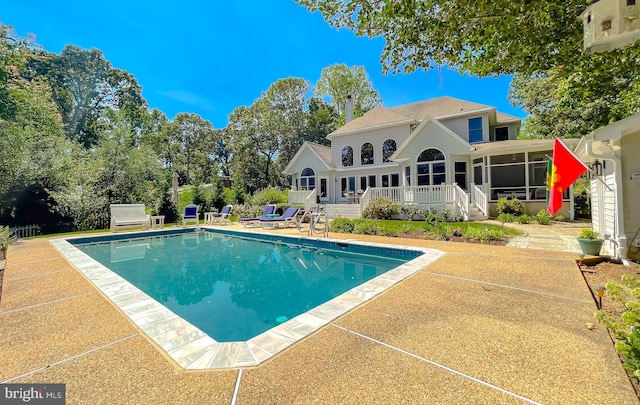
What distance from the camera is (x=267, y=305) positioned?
5195 mm

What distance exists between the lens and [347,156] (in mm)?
22484

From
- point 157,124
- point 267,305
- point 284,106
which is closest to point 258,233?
point 267,305

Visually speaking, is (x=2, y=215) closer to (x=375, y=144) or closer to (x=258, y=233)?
(x=258, y=233)

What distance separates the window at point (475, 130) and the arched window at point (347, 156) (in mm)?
8474

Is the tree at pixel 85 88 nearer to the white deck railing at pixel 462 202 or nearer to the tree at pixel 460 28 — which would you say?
the tree at pixel 460 28

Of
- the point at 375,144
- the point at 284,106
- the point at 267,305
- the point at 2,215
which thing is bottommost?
the point at 267,305

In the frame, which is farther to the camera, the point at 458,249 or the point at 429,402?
the point at 458,249

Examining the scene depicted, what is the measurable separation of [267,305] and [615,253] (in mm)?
7756

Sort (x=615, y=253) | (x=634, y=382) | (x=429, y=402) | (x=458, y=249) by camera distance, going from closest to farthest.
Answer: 1. (x=429, y=402)
2. (x=634, y=382)
3. (x=615, y=253)
4. (x=458, y=249)

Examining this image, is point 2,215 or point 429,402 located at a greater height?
point 2,215

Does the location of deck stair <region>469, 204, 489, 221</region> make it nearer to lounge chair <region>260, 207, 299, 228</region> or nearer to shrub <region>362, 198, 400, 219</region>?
shrub <region>362, 198, 400, 219</region>

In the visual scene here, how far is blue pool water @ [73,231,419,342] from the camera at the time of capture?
4.78m

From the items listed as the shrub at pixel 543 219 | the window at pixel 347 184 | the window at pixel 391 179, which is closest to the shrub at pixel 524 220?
the shrub at pixel 543 219

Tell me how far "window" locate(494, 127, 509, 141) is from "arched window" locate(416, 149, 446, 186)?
614 cm
